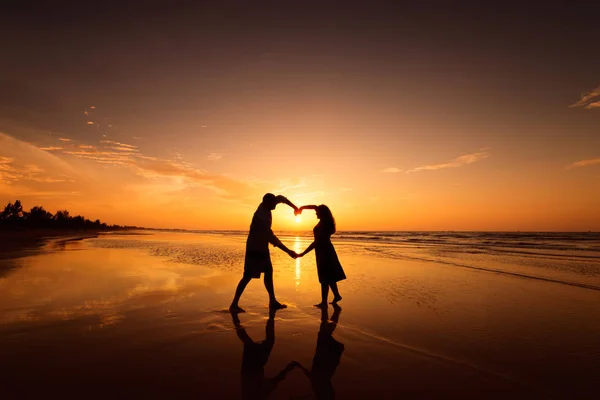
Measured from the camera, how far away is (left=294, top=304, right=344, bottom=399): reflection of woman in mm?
3403

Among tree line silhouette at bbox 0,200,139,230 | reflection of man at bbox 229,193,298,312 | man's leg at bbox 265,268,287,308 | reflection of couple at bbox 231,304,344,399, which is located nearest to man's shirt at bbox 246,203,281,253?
reflection of man at bbox 229,193,298,312

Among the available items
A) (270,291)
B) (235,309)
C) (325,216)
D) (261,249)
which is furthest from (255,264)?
(325,216)

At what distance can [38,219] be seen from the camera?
185ft

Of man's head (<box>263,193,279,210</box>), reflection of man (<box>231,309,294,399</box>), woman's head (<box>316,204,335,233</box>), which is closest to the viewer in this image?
reflection of man (<box>231,309,294,399</box>)

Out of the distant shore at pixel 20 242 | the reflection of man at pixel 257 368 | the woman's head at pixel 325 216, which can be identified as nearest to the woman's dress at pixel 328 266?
the woman's head at pixel 325 216

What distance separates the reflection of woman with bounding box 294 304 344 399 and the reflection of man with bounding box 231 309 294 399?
1.12ft

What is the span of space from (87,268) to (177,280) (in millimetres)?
4723

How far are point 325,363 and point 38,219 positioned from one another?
71455mm

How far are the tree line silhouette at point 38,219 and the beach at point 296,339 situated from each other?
183ft

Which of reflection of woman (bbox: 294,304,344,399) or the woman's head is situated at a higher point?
the woman's head

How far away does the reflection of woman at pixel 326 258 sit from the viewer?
7.59 metres

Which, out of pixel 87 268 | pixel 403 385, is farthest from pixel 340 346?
pixel 87 268

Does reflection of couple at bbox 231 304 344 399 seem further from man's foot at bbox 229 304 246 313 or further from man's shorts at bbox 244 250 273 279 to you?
man's shorts at bbox 244 250 273 279

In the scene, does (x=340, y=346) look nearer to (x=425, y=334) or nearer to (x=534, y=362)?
(x=425, y=334)
